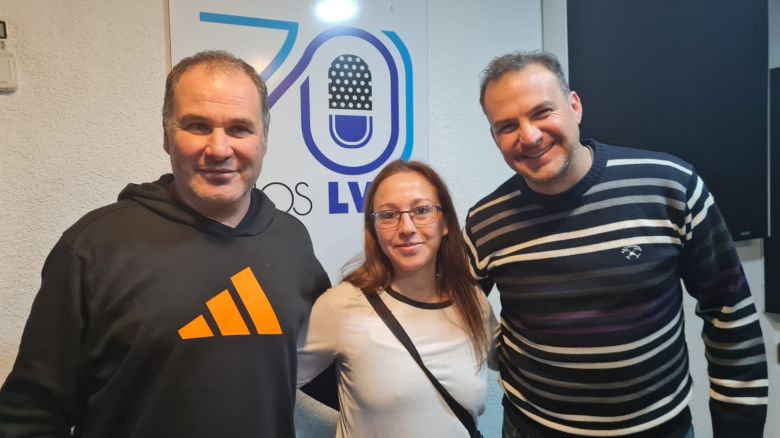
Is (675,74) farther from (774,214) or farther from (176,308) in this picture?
(176,308)

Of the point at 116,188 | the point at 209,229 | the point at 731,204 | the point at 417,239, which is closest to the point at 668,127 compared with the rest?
the point at 731,204

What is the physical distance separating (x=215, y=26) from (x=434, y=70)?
30.8 inches

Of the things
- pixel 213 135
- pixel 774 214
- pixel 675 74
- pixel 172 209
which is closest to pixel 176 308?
pixel 172 209

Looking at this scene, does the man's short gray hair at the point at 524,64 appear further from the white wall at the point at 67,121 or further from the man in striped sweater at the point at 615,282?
the white wall at the point at 67,121

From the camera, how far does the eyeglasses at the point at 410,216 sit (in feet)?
4.25

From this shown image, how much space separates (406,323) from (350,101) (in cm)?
81

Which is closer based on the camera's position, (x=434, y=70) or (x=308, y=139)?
(x=308, y=139)

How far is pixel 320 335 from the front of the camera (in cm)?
126

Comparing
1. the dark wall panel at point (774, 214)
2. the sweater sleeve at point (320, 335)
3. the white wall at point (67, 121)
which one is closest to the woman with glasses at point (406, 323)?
the sweater sleeve at point (320, 335)

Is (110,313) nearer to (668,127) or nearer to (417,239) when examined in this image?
(417,239)

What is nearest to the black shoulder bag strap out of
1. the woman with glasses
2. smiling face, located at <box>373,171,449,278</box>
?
the woman with glasses

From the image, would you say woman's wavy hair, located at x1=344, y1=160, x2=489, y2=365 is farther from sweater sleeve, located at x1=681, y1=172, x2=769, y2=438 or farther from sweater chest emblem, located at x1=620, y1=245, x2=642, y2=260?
sweater sleeve, located at x1=681, y1=172, x2=769, y2=438

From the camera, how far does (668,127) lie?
6.47 feet

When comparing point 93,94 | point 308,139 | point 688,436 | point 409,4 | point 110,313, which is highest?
point 409,4
